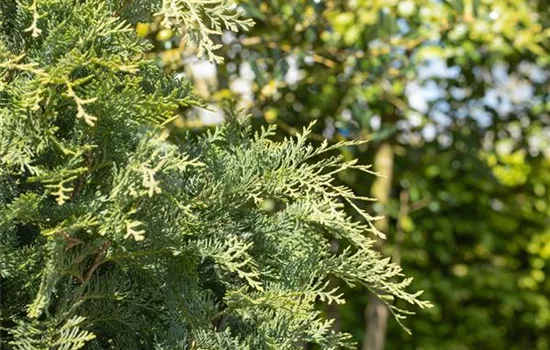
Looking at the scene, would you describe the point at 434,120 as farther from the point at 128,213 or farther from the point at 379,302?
the point at 128,213

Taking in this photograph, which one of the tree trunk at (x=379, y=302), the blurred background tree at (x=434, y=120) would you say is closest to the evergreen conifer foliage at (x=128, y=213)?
the blurred background tree at (x=434, y=120)

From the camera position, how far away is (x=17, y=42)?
1.56m

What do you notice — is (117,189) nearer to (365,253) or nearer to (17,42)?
(17,42)

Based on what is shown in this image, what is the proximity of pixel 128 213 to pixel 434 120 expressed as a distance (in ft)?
9.00

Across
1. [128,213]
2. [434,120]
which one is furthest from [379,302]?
[128,213]

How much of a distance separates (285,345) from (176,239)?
278mm

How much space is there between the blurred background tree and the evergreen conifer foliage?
118 cm

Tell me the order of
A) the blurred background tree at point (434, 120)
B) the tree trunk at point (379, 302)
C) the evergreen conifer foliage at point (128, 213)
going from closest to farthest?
the evergreen conifer foliage at point (128, 213) < the blurred background tree at point (434, 120) < the tree trunk at point (379, 302)

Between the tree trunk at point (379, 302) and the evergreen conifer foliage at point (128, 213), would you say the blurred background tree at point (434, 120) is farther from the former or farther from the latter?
the evergreen conifer foliage at point (128, 213)

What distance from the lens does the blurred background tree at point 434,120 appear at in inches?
127

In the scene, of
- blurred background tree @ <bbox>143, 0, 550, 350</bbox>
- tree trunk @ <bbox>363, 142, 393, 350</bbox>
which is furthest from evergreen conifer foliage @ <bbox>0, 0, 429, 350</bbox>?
tree trunk @ <bbox>363, 142, 393, 350</bbox>

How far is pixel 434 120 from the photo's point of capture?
3904 mm

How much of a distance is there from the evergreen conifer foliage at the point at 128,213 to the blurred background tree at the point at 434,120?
3.86 ft

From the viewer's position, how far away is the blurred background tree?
10.6 ft
